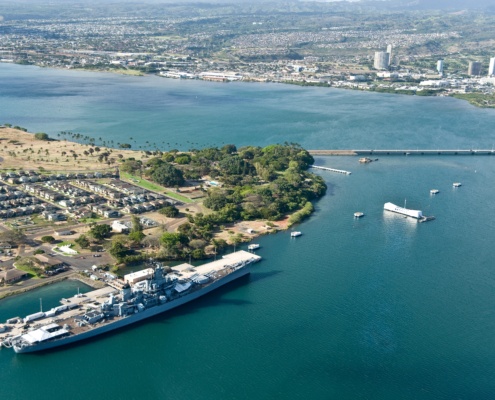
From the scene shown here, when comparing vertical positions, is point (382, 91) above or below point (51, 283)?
above

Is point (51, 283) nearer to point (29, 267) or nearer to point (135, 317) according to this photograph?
point (29, 267)

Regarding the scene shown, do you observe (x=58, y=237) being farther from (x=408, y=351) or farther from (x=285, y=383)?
(x=408, y=351)

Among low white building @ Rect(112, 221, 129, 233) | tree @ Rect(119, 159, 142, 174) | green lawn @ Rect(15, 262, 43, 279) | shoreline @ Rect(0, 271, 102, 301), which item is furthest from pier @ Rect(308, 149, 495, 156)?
green lawn @ Rect(15, 262, 43, 279)

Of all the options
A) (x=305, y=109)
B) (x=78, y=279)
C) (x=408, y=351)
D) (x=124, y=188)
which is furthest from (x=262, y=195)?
(x=305, y=109)

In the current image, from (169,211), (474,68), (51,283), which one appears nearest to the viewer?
(51,283)

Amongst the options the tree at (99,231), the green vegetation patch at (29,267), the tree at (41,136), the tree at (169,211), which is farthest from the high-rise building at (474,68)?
the green vegetation patch at (29,267)

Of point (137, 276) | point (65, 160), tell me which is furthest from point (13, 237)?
point (65, 160)

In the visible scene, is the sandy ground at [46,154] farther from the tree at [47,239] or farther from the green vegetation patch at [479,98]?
the green vegetation patch at [479,98]
